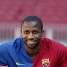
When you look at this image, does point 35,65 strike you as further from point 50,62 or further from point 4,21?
point 4,21

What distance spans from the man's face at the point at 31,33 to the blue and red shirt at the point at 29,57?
7.4 inches

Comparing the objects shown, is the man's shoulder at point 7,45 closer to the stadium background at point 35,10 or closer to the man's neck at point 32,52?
the man's neck at point 32,52

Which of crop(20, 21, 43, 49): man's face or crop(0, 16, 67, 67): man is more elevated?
crop(20, 21, 43, 49): man's face

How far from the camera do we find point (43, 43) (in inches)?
158

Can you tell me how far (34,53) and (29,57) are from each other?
0.08 m

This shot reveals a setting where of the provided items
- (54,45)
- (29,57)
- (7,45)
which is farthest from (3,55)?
(54,45)

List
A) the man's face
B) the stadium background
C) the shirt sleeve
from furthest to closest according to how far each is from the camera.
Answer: the stadium background < the shirt sleeve < the man's face

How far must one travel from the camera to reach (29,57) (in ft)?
12.9

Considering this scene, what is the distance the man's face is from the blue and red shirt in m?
0.19

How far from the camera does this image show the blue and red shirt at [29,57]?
3.89m

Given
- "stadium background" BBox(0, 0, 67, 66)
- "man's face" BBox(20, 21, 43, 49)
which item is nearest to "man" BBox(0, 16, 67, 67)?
"man's face" BBox(20, 21, 43, 49)

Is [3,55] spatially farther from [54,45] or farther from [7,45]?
[54,45]

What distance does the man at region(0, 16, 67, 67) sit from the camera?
3.82m

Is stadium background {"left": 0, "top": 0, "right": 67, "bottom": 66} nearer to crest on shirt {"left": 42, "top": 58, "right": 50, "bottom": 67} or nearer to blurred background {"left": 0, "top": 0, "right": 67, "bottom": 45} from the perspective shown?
blurred background {"left": 0, "top": 0, "right": 67, "bottom": 45}
